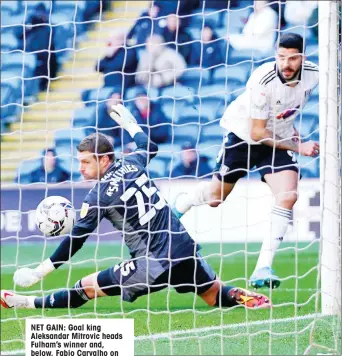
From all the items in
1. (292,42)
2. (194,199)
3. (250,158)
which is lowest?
(194,199)

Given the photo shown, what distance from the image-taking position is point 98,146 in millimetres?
3055

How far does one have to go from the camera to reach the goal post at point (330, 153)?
300 centimetres

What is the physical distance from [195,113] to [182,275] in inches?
64.1

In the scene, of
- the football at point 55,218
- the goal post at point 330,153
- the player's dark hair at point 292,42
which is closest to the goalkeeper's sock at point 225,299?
the goal post at point 330,153

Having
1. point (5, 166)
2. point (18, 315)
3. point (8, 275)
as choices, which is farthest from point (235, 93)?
point (5, 166)

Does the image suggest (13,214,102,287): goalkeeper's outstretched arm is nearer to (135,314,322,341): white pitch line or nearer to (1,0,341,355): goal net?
(1,0,341,355): goal net

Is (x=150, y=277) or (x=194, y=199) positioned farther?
(x=194, y=199)

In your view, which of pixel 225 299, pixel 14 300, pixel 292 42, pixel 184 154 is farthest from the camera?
pixel 184 154

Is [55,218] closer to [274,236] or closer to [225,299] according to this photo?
[225,299]

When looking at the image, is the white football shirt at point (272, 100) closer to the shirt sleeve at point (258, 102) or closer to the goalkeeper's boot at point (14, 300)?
the shirt sleeve at point (258, 102)

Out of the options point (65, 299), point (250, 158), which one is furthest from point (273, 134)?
point (65, 299)

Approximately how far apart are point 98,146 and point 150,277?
0.46 meters

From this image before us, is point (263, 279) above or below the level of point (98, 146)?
below

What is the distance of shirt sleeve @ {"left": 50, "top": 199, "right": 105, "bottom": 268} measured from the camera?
3.01 meters
